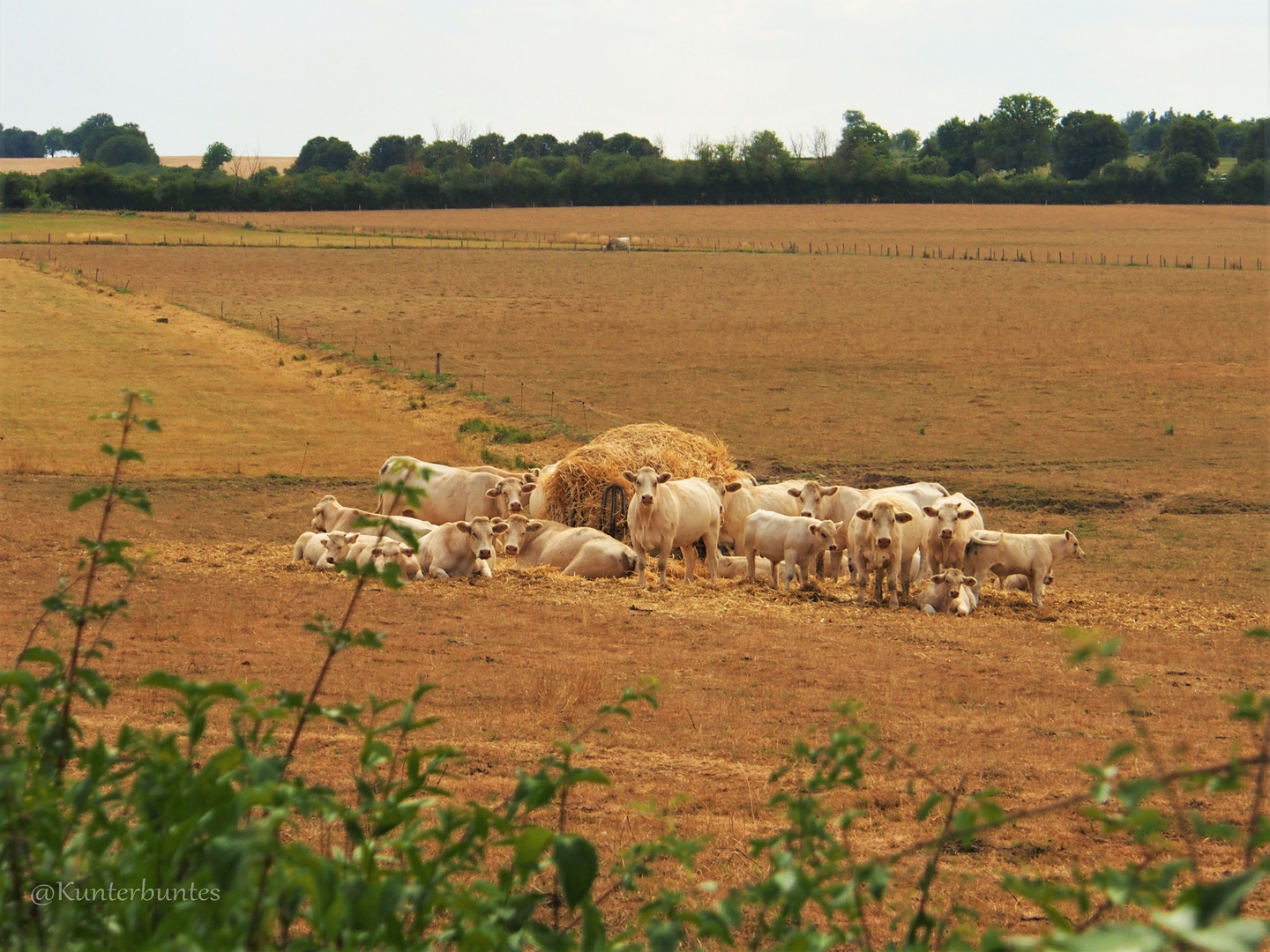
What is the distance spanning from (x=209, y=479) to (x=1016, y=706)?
16.6 meters

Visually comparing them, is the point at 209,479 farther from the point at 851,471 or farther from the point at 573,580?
the point at 851,471

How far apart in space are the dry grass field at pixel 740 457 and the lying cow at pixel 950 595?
502 mm

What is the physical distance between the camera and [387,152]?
158 meters

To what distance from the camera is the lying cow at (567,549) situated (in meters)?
16.9

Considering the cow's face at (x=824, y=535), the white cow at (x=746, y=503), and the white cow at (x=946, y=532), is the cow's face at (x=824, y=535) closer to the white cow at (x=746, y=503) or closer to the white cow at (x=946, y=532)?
the white cow at (x=946, y=532)

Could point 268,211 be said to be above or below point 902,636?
above

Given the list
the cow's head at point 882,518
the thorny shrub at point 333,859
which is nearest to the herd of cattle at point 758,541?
the cow's head at point 882,518

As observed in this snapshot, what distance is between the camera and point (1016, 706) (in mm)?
11023

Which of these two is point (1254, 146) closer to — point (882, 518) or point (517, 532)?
point (882, 518)

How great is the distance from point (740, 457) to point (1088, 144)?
415ft

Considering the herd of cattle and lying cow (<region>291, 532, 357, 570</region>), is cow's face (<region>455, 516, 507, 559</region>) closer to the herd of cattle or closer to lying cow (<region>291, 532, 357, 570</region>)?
the herd of cattle

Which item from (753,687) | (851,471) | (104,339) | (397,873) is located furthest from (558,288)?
(397,873)

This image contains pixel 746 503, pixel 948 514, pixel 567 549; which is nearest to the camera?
pixel 948 514

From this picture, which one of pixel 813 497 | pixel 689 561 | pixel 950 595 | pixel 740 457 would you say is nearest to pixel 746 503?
pixel 813 497
